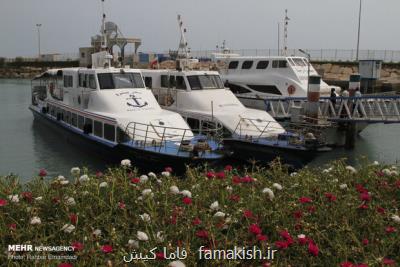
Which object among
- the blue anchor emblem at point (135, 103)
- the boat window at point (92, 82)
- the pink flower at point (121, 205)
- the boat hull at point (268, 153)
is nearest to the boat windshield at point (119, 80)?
the boat window at point (92, 82)

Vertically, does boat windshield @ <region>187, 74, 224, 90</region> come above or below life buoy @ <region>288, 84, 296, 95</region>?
above

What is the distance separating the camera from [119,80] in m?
17.1

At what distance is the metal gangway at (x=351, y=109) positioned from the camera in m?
18.8

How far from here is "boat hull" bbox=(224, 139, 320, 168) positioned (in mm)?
14820

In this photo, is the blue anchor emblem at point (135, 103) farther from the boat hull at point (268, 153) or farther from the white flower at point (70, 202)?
the white flower at point (70, 202)

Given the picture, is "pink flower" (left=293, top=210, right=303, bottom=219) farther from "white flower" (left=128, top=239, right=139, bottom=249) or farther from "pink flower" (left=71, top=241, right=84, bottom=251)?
"pink flower" (left=71, top=241, right=84, bottom=251)

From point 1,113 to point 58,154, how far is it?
50.4ft

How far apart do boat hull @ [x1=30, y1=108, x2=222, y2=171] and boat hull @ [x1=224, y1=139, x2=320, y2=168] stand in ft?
8.18

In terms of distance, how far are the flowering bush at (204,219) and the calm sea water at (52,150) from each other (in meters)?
9.25

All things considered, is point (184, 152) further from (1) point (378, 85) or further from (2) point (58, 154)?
(1) point (378, 85)

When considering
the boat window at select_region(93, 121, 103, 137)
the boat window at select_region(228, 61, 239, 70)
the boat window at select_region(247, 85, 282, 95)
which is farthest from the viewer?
the boat window at select_region(228, 61, 239, 70)

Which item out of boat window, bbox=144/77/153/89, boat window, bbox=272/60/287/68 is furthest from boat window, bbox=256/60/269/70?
boat window, bbox=144/77/153/89

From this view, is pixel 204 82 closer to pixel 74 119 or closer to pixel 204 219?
pixel 74 119

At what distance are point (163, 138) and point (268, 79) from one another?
11.1m
